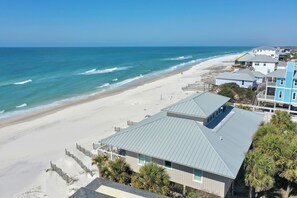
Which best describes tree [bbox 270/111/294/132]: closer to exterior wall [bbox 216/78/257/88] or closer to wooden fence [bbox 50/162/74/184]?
wooden fence [bbox 50/162/74/184]

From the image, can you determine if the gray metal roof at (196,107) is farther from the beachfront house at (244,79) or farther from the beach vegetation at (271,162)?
the beachfront house at (244,79)

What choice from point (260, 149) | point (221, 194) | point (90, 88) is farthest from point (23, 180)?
point (90, 88)

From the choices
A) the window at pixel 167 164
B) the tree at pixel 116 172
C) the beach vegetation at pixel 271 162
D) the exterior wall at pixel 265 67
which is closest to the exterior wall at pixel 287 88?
Answer: the beach vegetation at pixel 271 162

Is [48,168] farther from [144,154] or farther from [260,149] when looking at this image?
[260,149]

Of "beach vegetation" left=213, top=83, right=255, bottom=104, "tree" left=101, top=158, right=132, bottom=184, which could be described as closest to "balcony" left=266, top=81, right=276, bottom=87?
"beach vegetation" left=213, top=83, right=255, bottom=104

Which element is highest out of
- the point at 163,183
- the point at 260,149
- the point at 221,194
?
the point at 260,149

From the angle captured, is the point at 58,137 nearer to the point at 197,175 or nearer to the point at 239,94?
the point at 197,175
